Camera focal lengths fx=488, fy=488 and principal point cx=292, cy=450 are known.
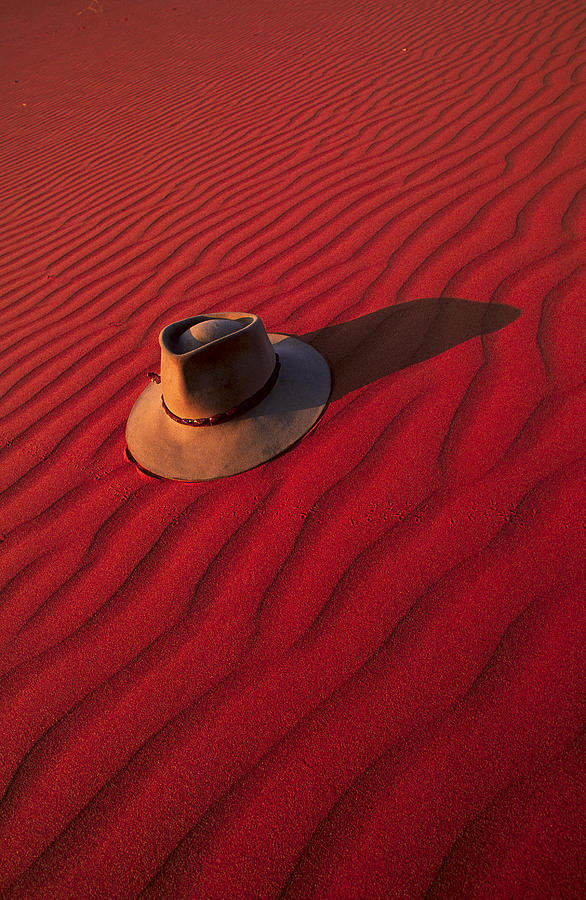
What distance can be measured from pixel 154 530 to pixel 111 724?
0.60 m

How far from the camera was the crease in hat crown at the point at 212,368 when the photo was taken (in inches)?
64.1

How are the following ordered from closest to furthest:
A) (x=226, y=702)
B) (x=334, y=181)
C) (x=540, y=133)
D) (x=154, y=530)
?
(x=226, y=702) → (x=154, y=530) → (x=540, y=133) → (x=334, y=181)

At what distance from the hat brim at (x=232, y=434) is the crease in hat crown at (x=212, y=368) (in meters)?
0.08

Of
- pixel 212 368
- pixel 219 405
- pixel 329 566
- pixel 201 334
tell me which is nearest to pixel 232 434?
pixel 219 405

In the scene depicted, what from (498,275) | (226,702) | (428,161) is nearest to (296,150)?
(428,161)

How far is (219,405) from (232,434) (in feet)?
0.38

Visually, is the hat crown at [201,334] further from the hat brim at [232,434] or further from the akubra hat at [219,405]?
the hat brim at [232,434]

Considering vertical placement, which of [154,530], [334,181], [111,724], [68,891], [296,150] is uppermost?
[296,150]

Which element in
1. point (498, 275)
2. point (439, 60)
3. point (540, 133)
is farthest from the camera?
point (439, 60)

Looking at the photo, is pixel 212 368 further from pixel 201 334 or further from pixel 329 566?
pixel 329 566

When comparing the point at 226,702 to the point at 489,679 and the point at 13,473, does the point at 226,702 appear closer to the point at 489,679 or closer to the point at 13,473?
the point at 489,679

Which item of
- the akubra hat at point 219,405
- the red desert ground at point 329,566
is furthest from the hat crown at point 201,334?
the red desert ground at point 329,566

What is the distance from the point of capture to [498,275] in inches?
88.4

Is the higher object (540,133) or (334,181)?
(334,181)
